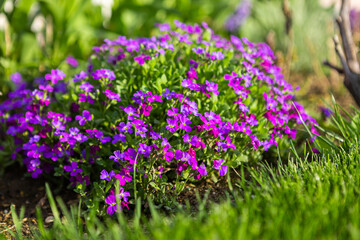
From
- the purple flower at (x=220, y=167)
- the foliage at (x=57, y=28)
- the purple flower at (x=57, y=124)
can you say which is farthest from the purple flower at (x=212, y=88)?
the foliage at (x=57, y=28)

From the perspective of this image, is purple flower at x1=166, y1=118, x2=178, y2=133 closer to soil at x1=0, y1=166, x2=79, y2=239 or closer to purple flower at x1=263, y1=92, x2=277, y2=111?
purple flower at x1=263, y1=92, x2=277, y2=111

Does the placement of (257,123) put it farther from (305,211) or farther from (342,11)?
(342,11)

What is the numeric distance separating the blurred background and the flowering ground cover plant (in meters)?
0.68

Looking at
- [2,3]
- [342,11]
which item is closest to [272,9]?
[342,11]

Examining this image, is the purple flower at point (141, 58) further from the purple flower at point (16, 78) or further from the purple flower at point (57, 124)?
the purple flower at point (16, 78)

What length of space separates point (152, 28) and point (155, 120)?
10.3 ft

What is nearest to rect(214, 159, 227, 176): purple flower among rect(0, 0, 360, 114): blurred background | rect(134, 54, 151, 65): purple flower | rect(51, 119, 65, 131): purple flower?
rect(134, 54, 151, 65): purple flower

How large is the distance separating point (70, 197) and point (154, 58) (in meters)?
1.26

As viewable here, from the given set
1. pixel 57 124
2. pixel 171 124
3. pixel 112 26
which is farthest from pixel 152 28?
pixel 171 124

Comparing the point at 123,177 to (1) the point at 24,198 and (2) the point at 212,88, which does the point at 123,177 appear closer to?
(2) the point at 212,88

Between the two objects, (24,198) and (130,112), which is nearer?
(130,112)

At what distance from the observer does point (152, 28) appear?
552 centimetres

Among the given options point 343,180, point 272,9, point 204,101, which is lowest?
point 343,180

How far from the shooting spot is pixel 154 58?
9.59 ft
